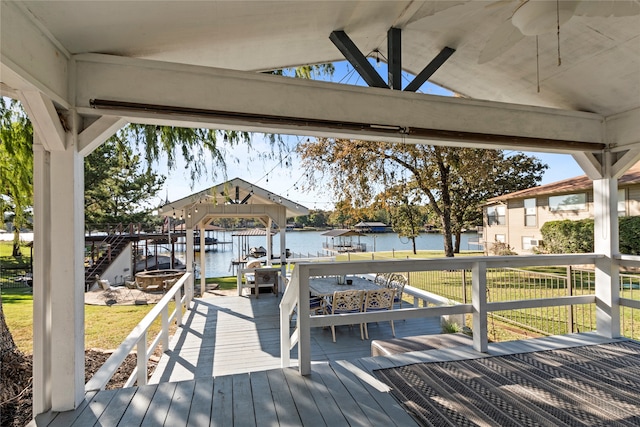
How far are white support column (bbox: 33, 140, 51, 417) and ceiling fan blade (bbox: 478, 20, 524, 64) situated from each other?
10.1 ft

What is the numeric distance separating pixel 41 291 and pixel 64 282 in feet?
0.46

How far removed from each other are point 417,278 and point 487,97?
A: 8.41m

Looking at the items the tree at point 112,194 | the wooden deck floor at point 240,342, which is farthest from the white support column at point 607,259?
the tree at point 112,194

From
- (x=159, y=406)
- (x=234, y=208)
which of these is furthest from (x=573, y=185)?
(x=159, y=406)

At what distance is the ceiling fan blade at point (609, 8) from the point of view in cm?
181

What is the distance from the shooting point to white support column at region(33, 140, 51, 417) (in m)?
2.18

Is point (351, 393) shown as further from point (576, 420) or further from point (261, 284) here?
point (261, 284)

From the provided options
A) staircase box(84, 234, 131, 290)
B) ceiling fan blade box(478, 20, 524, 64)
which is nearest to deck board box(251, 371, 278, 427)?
ceiling fan blade box(478, 20, 524, 64)

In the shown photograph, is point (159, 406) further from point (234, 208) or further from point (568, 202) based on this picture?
point (568, 202)

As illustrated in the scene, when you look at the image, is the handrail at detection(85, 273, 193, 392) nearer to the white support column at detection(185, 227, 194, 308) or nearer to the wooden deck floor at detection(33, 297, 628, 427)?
the wooden deck floor at detection(33, 297, 628, 427)

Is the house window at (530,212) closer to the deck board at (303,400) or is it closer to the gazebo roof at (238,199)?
the gazebo roof at (238,199)

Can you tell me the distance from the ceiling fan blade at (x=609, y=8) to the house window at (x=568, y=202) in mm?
12939

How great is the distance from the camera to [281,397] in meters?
2.37

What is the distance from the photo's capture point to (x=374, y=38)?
3.11 meters
